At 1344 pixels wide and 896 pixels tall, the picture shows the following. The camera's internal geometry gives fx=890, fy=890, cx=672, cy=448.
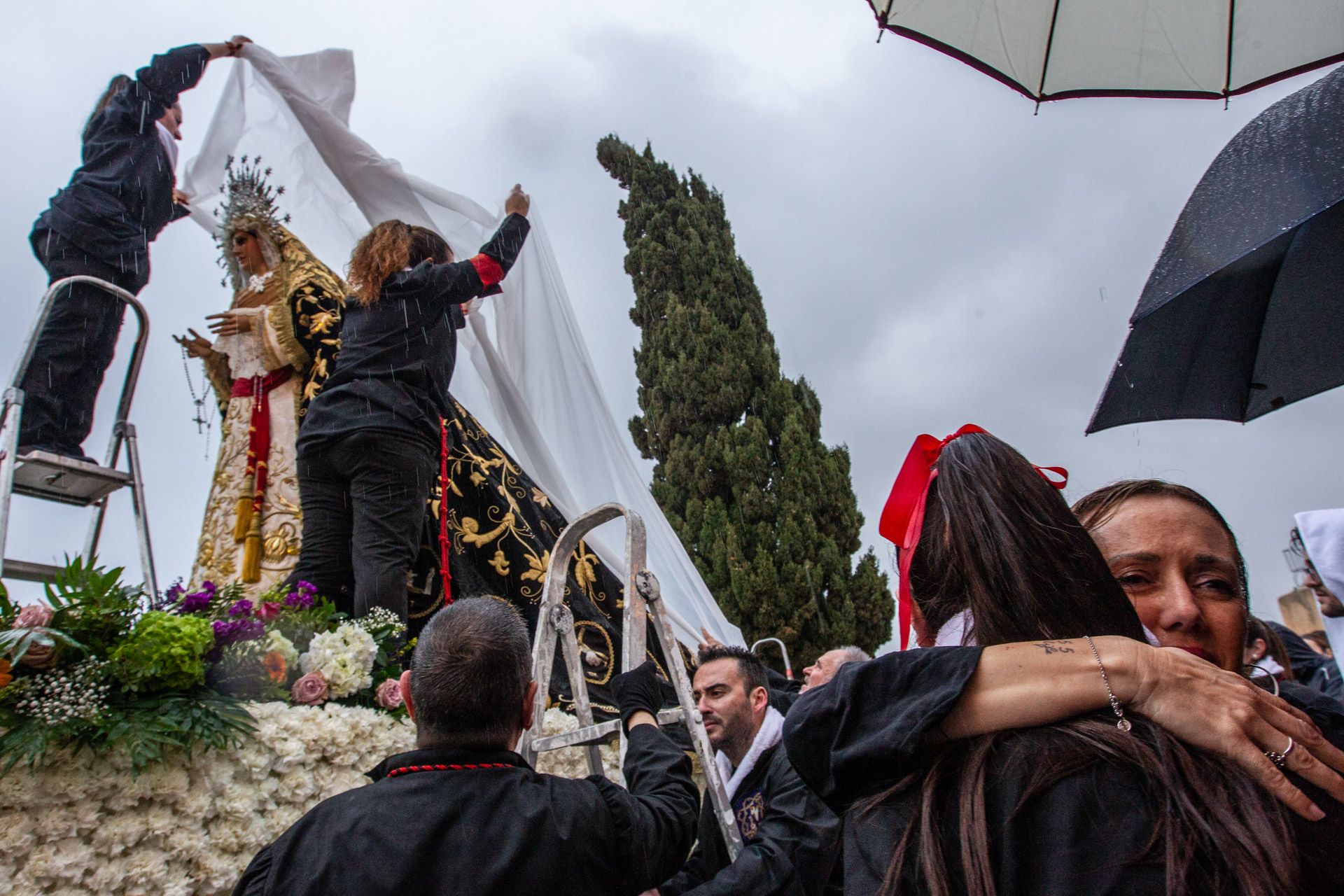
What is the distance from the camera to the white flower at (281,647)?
2949 mm

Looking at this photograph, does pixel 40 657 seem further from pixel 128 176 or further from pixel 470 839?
pixel 128 176

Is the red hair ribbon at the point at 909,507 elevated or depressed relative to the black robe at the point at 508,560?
depressed

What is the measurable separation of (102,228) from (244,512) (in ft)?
5.78

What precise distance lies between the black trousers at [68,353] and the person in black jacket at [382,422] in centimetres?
133

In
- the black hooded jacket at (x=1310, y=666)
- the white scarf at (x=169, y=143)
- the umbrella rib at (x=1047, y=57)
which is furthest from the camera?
the white scarf at (x=169, y=143)

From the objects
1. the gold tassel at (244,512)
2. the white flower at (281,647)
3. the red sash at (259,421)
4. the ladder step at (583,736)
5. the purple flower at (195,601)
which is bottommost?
the ladder step at (583,736)

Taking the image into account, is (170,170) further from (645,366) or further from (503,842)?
(645,366)

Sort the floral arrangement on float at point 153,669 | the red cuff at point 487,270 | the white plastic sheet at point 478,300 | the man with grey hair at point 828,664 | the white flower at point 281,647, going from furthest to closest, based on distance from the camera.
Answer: the white plastic sheet at point 478,300, the man with grey hair at point 828,664, the red cuff at point 487,270, the white flower at point 281,647, the floral arrangement on float at point 153,669

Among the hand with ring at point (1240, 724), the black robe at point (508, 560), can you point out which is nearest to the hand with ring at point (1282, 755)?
the hand with ring at point (1240, 724)

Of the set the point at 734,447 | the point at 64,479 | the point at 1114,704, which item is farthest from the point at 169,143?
the point at 734,447

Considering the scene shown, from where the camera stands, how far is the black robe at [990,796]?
3.16 ft

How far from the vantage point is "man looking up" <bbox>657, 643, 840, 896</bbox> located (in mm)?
2389

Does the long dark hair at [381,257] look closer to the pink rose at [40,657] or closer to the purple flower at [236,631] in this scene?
the purple flower at [236,631]

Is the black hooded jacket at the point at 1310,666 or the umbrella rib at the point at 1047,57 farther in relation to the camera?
the umbrella rib at the point at 1047,57
